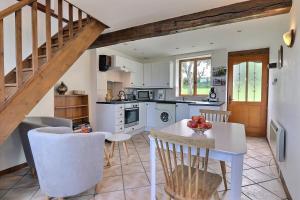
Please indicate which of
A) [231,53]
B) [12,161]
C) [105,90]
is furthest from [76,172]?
[231,53]

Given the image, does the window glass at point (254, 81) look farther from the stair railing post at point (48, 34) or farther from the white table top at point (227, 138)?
the stair railing post at point (48, 34)

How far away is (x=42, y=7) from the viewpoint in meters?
2.69

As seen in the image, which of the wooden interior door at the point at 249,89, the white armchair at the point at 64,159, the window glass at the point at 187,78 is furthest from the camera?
the window glass at the point at 187,78

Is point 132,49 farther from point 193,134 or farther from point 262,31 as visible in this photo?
point 193,134

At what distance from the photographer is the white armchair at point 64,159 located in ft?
5.89

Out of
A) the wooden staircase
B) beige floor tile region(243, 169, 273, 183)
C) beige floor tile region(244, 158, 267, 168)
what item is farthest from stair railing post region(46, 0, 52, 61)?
beige floor tile region(244, 158, 267, 168)

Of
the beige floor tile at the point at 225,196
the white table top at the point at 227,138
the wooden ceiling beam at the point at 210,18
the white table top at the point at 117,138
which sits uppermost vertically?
the wooden ceiling beam at the point at 210,18

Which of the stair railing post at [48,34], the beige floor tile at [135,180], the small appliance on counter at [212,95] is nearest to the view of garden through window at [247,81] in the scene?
the small appliance on counter at [212,95]

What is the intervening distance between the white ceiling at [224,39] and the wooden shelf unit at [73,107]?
1.75 meters

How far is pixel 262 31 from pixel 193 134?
298cm

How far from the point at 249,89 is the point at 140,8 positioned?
3.94 metres

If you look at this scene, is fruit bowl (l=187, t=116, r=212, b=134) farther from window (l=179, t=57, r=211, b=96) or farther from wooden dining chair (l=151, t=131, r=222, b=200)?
window (l=179, t=57, r=211, b=96)

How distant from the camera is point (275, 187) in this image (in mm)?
2361

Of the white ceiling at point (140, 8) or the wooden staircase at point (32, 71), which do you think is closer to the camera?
the wooden staircase at point (32, 71)
